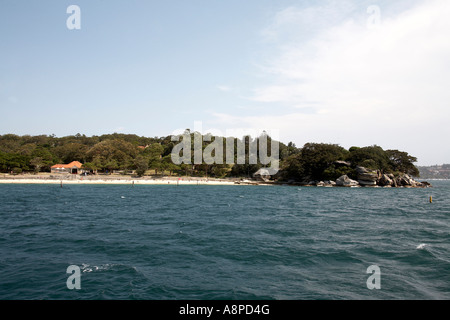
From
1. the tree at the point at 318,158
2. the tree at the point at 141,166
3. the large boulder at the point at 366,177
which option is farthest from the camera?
the tree at the point at 318,158

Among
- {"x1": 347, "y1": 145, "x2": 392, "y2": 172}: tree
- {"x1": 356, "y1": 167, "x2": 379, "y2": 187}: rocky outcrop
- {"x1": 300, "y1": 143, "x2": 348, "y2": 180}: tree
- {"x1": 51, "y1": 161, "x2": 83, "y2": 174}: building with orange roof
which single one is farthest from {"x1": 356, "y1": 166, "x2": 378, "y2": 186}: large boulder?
{"x1": 51, "y1": 161, "x2": 83, "y2": 174}: building with orange roof

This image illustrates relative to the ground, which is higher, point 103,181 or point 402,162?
point 402,162

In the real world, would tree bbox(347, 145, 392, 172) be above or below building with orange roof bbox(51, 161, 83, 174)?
above

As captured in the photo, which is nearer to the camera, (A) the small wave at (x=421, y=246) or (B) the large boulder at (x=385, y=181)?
(A) the small wave at (x=421, y=246)

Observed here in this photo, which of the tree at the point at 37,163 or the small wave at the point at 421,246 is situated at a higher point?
the tree at the point at 37,163

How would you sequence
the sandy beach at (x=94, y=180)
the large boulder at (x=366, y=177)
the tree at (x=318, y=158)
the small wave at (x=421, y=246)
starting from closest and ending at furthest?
the small wave at (x=421, y=246), the sandy beach at (x=94, y=180), the large boulder at (x=366, y=177), the tree at (x=318, y=158)

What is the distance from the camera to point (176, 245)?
16.5 meters

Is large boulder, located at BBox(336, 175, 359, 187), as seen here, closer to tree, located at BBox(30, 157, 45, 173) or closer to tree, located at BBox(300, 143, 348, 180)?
tree, located at BBox(300, 143, 348, 180)

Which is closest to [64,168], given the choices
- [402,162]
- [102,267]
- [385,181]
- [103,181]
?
[103,181]

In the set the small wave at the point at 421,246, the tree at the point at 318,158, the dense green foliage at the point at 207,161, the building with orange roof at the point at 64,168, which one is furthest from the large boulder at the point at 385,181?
the building with orange roof at the point at 64,168

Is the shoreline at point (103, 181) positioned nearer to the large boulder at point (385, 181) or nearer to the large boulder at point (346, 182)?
the large boulder at point (346, 182)

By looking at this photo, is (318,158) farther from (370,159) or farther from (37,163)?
(37,163)

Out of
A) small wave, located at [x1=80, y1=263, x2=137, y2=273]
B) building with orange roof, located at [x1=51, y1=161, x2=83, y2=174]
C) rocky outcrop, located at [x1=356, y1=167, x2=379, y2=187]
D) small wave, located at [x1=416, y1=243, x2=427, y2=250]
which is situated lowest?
small wave, located at [x1=416, y1=243, x2=427, y2=250]

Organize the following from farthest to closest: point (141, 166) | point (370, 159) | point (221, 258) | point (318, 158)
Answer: point (318, 158)
point (141, 166)
point (370, 159)
point (221, 258)
